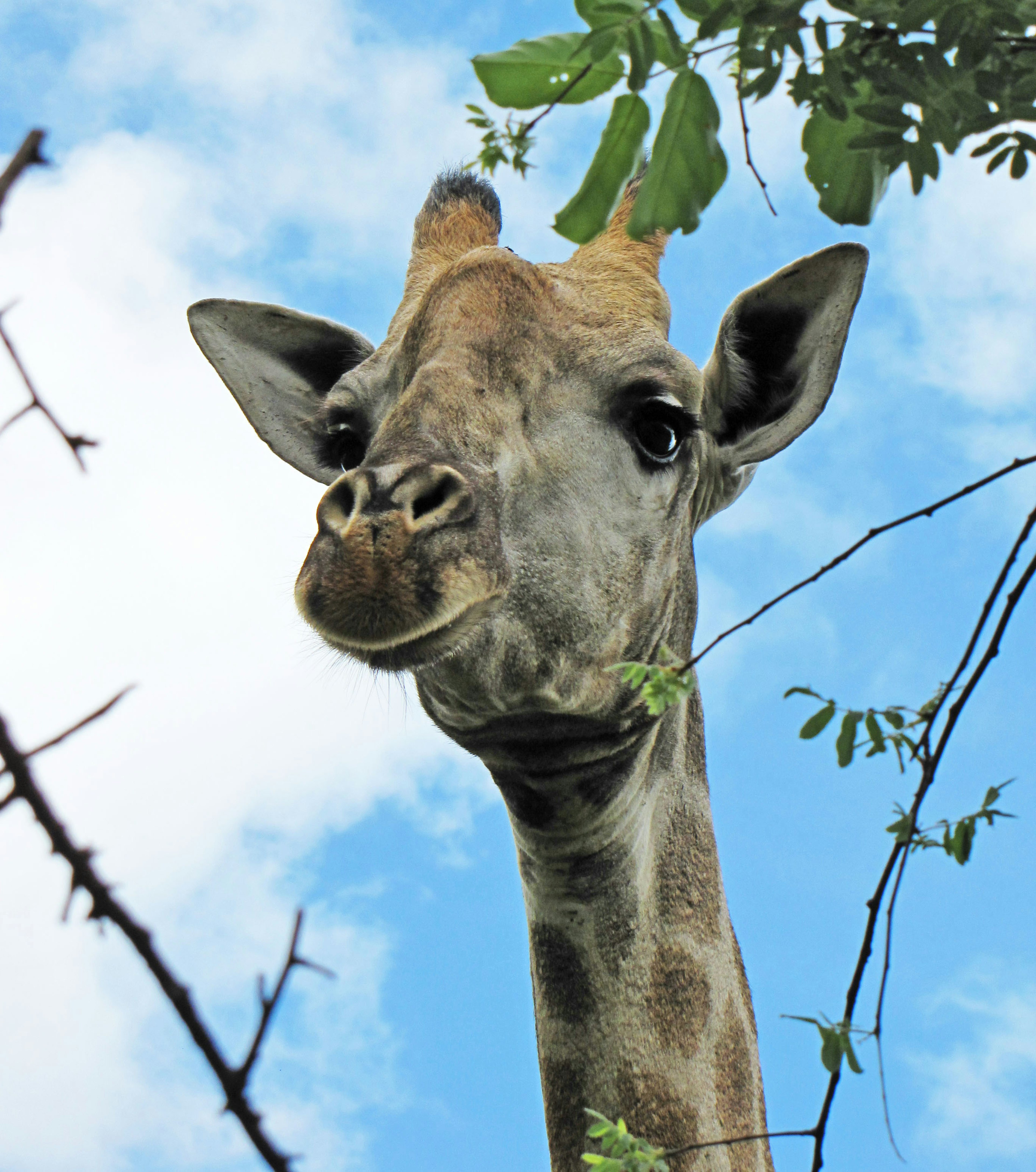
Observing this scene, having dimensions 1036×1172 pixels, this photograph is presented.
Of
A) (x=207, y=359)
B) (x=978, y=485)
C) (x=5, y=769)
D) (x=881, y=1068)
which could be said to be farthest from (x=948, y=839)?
(x=207, y=359)

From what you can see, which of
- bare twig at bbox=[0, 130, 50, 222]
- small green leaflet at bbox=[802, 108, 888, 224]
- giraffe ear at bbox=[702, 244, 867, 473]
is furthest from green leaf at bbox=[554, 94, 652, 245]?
giraffe ear at bbox=[702, 244, 867, 473]

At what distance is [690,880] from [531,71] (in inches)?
113

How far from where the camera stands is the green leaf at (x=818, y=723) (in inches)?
105

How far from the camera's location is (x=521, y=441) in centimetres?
360

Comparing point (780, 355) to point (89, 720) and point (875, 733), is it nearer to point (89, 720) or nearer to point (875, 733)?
point (875, 733)

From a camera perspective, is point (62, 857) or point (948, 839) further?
point (948, 839)

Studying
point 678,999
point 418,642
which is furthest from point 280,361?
point 678,999

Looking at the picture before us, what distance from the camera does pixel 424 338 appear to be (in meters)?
3.81

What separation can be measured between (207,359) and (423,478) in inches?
89.5

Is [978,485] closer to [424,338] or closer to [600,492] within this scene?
[600,492]

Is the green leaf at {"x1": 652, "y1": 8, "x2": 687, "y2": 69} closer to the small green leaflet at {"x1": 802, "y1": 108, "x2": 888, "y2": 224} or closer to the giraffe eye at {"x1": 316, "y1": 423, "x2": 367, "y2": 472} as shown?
the small green leaflet at {"x1": 802, "y1": 108, "x2": 888, "y2": 224}

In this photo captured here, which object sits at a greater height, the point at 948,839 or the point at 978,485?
the point at 978,485

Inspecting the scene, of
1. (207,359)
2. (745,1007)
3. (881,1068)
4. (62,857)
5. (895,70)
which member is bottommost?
(62,857)

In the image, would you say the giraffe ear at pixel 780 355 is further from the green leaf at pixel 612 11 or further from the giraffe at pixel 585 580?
the green leaf at pixel 612 11
